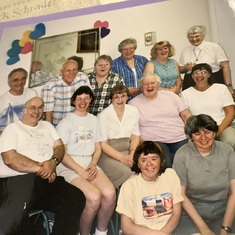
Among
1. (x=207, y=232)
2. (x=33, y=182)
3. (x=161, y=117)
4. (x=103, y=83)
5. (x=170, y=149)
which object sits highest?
(x=103, y=83)

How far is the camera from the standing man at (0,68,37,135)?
113 cm

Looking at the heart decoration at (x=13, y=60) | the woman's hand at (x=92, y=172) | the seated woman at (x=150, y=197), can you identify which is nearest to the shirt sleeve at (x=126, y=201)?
the seated woman at (x=150, y=197)

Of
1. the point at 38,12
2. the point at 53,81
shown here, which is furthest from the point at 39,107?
the point at 38,12

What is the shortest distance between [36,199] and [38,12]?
68 cm

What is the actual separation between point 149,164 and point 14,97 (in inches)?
19.5

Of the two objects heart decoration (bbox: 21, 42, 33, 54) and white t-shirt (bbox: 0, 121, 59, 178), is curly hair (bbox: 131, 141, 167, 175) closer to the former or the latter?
white t-shirt (bbox: 0, 121, 59, 178)

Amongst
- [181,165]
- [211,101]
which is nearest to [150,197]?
[181,165]

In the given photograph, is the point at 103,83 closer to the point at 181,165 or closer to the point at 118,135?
the point at 118,135

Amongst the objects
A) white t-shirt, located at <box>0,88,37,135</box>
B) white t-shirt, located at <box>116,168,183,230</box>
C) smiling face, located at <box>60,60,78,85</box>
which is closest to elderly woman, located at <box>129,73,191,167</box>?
white t-shirt, located at <box>116,168,183,230</box>

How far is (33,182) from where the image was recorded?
1.06 meters

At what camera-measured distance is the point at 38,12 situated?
1285mm

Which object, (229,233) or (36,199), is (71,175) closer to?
(36,199)

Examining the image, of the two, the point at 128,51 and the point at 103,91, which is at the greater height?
the point at 128,51

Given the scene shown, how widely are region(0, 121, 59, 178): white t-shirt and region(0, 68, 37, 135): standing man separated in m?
0.03
